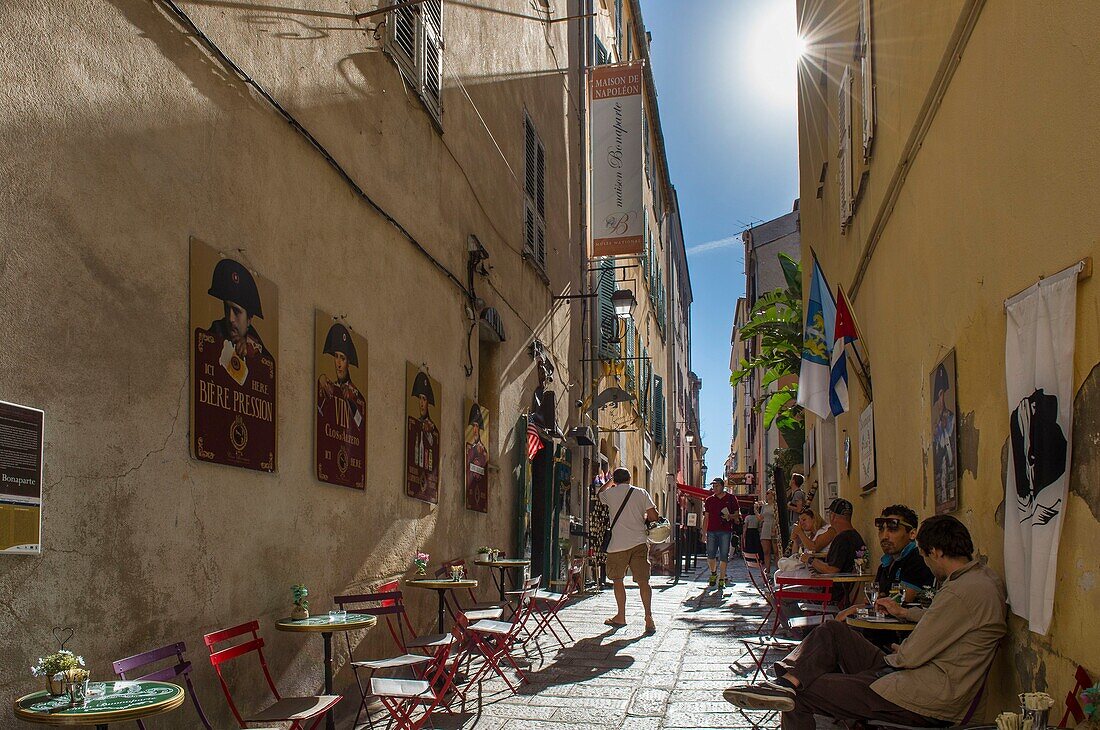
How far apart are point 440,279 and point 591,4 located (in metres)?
10.9

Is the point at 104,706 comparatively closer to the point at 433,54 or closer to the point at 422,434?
the point at 422,434

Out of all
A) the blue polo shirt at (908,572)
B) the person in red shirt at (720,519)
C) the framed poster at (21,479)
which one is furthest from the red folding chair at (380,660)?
the person in red shirt at (720,519)

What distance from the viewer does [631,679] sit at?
24.6 feet

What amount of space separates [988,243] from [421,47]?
579 centimetres

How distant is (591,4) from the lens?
59.5 ft

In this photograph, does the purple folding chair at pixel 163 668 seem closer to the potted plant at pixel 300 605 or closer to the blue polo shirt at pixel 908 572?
the potted plant at pixel 300 605

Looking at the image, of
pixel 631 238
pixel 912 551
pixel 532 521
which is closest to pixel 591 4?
pixel 631 238

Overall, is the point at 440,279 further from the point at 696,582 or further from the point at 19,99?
the point at 696,582

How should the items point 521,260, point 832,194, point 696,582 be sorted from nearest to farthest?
point 832,194, point 521,260, point 696,582

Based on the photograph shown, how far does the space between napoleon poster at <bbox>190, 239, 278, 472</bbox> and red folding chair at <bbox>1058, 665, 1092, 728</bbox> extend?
379 cm

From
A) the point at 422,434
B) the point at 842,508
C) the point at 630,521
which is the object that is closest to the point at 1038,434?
the point at 842,508

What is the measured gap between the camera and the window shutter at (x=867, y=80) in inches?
310

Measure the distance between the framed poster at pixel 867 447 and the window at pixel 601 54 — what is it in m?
11.4

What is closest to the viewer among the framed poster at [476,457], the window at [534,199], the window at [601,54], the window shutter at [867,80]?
the window shutter at [867,80]
